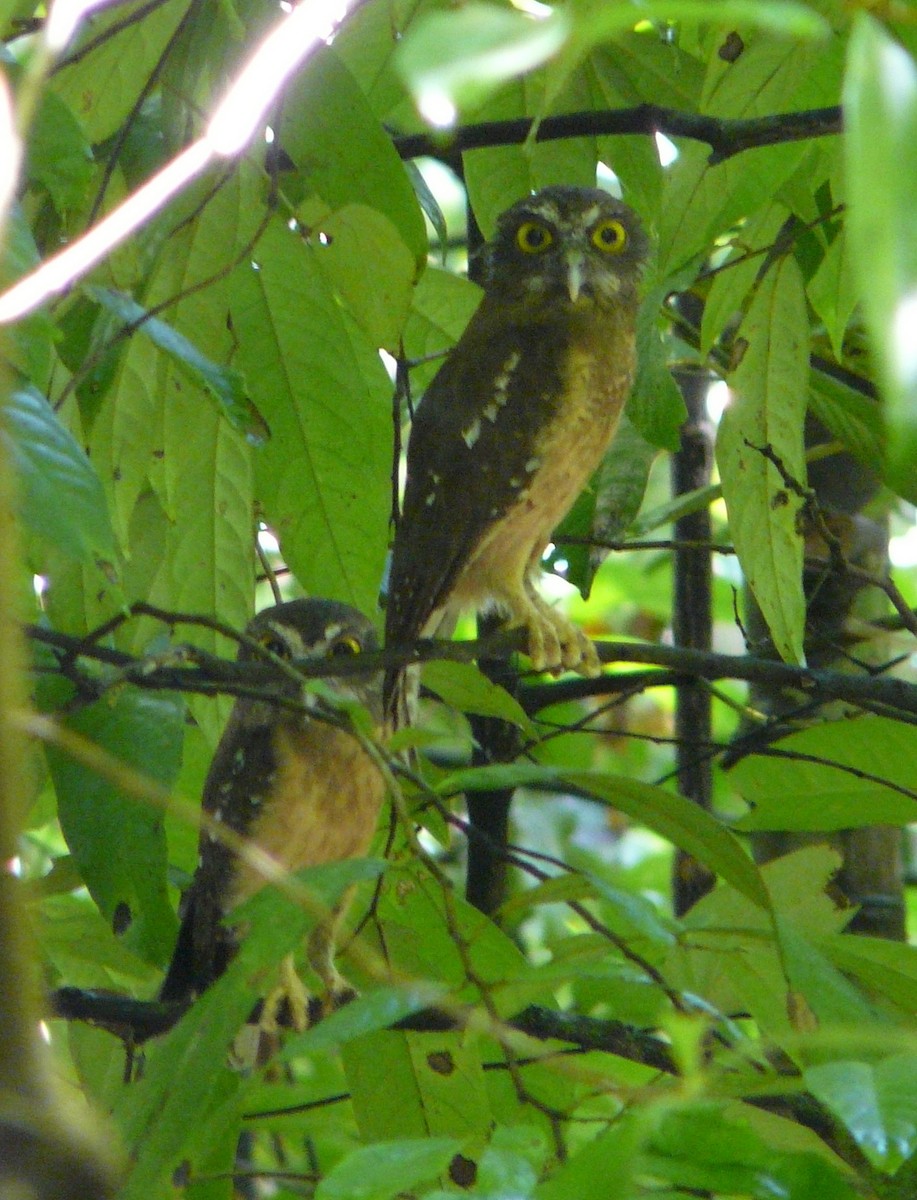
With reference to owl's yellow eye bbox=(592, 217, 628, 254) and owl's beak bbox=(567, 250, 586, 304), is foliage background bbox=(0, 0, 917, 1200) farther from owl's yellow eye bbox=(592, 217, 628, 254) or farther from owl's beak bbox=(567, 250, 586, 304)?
owl's yellow eye bbox=(592, 217, 628, 254)

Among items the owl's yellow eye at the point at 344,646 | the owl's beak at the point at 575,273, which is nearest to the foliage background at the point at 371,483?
the owl's beak at the point at 575,273

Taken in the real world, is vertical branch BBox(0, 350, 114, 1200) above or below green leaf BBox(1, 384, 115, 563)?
below

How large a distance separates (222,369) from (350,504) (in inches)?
23.8

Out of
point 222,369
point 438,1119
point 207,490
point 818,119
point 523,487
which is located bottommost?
point 438,1119

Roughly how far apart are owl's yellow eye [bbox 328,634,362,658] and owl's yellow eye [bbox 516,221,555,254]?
3.65 ft

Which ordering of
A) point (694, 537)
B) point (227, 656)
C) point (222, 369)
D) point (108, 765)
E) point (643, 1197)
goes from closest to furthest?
point (108, 765)
point (643, 1197)
point (222, 369)
point (227, 656)
point (694, 537)

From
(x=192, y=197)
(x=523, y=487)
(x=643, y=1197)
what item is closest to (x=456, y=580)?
(x=523, y=487)

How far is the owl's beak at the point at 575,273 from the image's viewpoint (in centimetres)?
390

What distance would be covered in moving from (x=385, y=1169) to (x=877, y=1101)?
0.42 meters

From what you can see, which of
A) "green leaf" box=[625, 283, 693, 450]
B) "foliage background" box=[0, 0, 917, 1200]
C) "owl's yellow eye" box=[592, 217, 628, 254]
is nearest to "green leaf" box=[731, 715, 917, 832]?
"foliage background" box=[0, 0, 917, 1200]

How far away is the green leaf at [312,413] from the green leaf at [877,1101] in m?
1.44

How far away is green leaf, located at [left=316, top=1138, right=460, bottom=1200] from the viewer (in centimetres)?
131

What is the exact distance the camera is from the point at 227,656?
2.90 meters

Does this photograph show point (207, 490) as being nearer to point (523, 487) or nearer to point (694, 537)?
point (523, 487)
